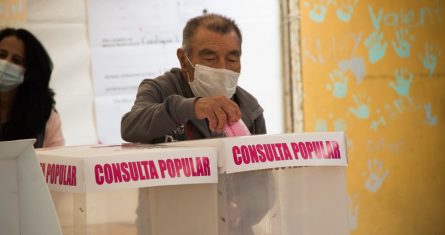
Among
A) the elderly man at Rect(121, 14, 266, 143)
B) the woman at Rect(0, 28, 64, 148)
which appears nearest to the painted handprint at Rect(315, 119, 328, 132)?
the woman at Rect(0, 28, 64, 148)

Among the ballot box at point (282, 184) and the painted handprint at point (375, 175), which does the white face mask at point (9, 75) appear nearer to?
the ballot box at point (282, 184)

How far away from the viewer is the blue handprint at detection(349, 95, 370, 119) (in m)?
3.14

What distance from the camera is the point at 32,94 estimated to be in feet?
7.18

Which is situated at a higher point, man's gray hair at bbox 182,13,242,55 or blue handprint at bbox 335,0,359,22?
blue handprint at bbox 335,0,359,22

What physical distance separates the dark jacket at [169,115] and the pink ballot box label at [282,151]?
0.20 m

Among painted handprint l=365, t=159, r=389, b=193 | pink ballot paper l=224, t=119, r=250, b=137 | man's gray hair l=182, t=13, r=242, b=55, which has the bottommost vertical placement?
painted handprint l=365, t=159, r=389, b=193

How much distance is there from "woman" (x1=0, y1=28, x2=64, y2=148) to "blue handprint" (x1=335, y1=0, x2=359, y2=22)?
5.06ft

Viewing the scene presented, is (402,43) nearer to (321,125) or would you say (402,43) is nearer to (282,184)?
(321,125)

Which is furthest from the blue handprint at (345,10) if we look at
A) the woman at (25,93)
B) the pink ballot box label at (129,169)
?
the pink ballot box label at (129,169)

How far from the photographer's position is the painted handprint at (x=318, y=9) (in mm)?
3016

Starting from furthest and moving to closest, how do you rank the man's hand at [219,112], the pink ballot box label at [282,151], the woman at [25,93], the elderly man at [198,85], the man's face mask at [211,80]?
the woman at [25,93] → the man's face mask at [211,80] → the elderly man at [198,85] → the man's hand at [219,112] → the pink ballot box label at [282,151]

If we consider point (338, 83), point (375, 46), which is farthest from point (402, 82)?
point (338, 83)

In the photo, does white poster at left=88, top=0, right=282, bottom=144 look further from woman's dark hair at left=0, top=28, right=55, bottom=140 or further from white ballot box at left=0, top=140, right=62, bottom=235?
white ballot box at left=0, top=140, right=62, bottom=235

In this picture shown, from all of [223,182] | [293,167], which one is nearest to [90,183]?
[223,182]
